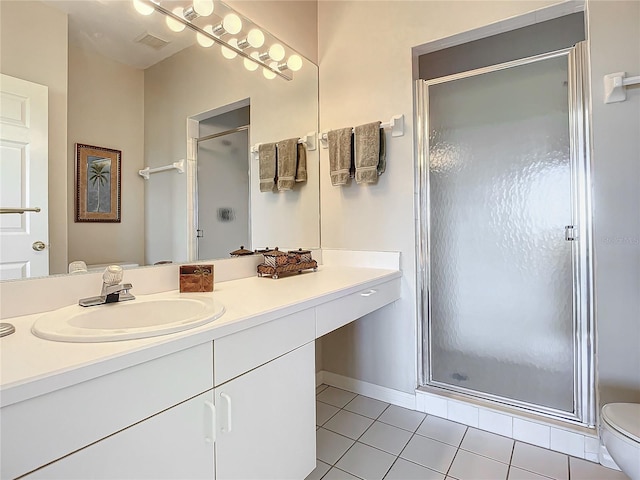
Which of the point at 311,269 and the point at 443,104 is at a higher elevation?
the point at 443,104

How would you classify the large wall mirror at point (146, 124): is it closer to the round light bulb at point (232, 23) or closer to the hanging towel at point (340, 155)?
the round light bulb at point (232, 23)

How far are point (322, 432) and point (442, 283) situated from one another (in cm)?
103

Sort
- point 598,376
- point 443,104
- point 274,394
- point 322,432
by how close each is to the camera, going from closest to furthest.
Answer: point 274,394 < point 598,376 < point 322,432 < point 443,104

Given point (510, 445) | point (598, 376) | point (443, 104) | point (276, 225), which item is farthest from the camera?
point (276, 225)

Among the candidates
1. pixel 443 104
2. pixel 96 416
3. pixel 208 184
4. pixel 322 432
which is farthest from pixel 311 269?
pixel 96 416

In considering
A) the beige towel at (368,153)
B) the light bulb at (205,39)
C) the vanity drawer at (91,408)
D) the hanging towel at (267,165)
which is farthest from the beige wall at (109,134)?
the beige towel at (368,153)

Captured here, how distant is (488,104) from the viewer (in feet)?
5.84

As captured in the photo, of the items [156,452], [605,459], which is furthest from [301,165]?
[605,459]

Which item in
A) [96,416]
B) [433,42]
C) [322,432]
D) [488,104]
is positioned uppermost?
[433,42]

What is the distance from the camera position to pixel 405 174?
75.4 inches

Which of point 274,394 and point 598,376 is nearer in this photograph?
point 274,394

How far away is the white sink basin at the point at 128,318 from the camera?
2.51ft

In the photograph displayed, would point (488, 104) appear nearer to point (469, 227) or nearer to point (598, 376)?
point (469, 227)

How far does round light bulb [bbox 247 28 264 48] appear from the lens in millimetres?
1803
